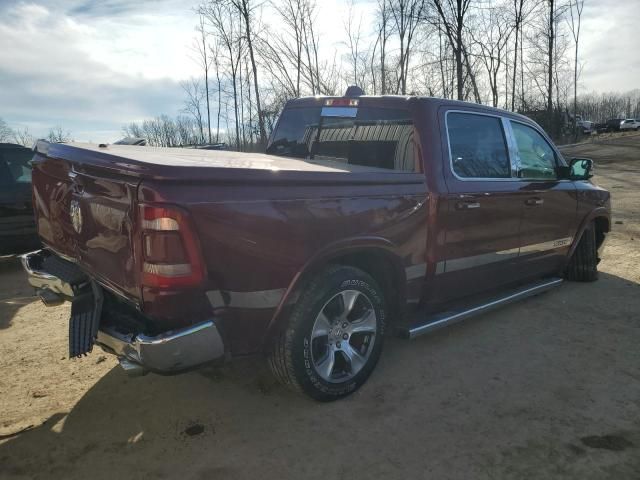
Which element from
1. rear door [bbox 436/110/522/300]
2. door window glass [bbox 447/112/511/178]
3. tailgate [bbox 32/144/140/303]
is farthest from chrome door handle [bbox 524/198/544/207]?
tailgate [bbox 32/144/140/303]

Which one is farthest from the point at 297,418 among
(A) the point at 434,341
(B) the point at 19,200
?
(B) the point at 19,200

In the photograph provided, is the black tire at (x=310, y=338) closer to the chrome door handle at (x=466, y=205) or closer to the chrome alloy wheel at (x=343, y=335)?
the chrome alloy wheel at (x=343, y=335)

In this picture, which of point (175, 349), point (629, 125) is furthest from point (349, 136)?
point (629, 125)

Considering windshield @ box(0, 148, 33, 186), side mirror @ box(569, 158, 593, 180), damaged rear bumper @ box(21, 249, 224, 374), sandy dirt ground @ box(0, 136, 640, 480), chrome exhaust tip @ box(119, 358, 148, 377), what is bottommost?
sandy dirt ground @ box(0, 136, 640, 480)

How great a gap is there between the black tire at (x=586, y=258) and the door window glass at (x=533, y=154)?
3.73ft

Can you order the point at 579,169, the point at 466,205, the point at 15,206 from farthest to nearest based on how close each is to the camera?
the point at 15,206
the point at 579,169
the point at 466,205

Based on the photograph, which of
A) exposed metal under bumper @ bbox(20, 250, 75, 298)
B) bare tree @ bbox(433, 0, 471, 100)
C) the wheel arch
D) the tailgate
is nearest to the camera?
the tailgate

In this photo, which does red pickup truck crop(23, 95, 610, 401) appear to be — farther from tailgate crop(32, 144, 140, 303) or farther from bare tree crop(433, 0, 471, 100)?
bare tree crop(433, 0, 471, 100)

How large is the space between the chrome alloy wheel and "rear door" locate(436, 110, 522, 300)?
0.73 metres

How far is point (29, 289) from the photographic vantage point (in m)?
5.84

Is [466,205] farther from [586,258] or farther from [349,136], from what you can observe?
[586,258]

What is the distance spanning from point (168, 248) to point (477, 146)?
8.82 feet

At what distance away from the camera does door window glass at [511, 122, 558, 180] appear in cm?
441

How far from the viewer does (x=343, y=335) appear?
314cm
